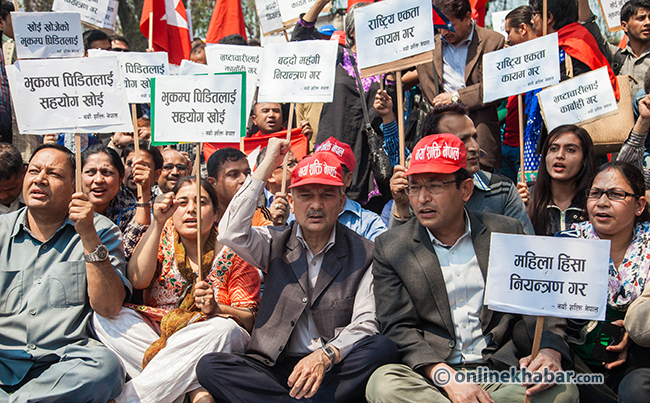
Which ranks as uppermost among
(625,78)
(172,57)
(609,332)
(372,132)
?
(172,57)

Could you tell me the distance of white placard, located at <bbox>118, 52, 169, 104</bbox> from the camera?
6281mm

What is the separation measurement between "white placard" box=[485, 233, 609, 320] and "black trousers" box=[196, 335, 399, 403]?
0.86 meters

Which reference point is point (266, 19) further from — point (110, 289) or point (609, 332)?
point (609, 332)

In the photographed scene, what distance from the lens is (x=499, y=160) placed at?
618 cm

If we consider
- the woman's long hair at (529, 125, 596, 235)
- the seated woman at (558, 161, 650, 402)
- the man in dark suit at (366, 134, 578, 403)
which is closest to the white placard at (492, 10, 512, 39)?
the woman's long hair at (529, 125, 596, 235)

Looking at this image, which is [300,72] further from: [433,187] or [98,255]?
[98,255]

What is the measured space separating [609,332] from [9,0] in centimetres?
763

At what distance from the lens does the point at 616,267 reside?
3904mm

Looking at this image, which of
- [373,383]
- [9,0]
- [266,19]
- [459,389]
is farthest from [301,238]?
[9,0]

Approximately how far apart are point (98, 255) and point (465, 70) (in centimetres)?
403

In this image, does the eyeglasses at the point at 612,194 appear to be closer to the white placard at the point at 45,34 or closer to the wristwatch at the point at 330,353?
the wristwatch at the point at 330,353

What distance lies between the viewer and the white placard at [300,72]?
538 centimetres

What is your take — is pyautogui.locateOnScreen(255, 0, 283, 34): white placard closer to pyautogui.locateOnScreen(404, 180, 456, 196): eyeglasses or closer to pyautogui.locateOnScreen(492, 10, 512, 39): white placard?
pyautogui.locateOnScreen(492, 10, 512, 39): white placard

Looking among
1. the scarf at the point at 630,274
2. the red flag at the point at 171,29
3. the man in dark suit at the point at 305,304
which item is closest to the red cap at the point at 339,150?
the man in dark suit at the point at 305,304
